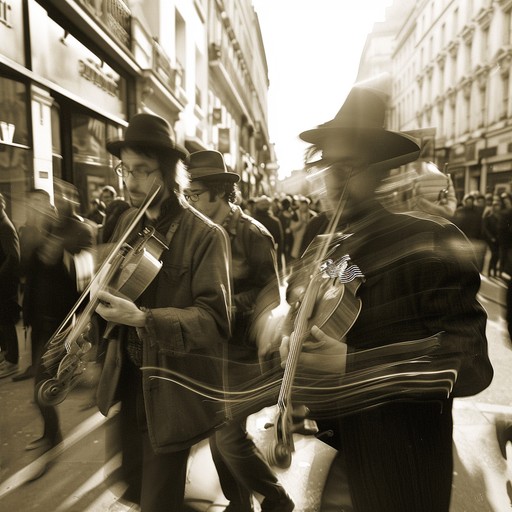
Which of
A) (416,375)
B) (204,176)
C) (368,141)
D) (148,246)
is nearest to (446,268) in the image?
(416,375)

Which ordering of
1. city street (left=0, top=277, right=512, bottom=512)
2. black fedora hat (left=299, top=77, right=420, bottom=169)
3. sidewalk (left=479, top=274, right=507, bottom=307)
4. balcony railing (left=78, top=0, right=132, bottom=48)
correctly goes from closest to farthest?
black fedora hat (left=299, top=77, right=420, bottom=169), city street (left=0, top=277, right=512, bottom=512), balcony railing (left=78, top=0, right=132, bottom=48), sidewalk (left=479, top=274, right=507, bottom=307)

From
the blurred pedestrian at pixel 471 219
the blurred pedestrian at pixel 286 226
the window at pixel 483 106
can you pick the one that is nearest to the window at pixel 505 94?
the window at pixel 483 106

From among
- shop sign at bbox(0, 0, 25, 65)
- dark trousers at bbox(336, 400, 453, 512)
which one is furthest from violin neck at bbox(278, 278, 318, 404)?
shop sign at bbox(0, 0, 25, 65)

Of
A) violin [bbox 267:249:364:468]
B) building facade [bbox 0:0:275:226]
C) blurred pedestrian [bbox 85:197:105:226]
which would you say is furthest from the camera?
blurred pedestrian [bbox 85:197:105:226]

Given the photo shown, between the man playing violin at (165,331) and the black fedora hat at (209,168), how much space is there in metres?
0.90

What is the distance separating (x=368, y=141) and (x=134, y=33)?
342 inches

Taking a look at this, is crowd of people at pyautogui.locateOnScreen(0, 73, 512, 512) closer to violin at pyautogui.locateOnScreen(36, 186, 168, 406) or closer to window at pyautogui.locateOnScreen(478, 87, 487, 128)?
violin at pyautogui.locateOnScreen(36, 186, 168, 406)

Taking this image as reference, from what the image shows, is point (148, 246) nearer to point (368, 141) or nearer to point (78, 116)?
point (368, 141)

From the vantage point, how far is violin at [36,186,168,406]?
68.0 inches

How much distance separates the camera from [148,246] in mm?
1825

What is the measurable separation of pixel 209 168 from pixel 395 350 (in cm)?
199

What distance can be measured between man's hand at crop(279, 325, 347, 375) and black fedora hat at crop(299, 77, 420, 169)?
0.55 metres

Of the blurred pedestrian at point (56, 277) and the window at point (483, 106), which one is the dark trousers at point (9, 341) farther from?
the window at point (483, 106)

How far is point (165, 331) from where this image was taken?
5.78 feet
